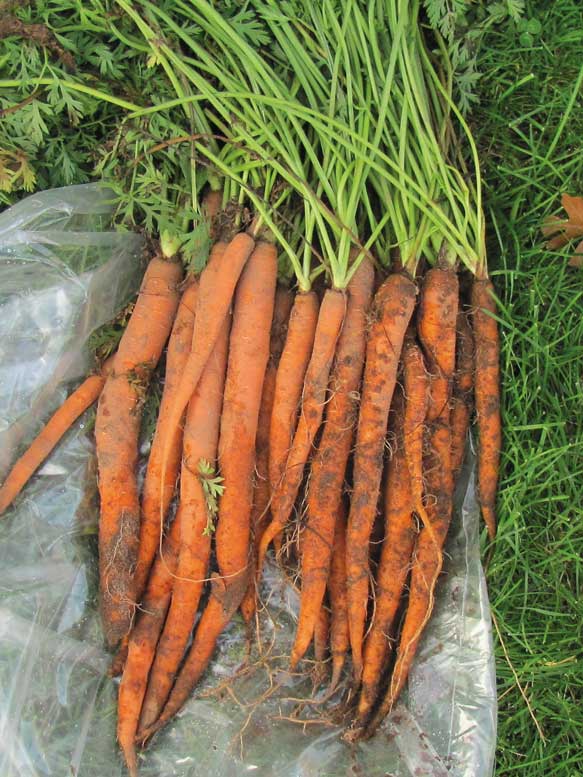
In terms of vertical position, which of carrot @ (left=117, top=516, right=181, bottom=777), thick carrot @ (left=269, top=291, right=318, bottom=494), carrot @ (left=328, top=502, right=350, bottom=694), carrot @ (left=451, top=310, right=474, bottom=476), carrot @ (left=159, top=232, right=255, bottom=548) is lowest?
carrot @ (left=328, top=502, right=350, bottom=694)

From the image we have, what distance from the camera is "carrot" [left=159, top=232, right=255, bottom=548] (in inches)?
68.2

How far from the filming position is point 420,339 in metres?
1.81

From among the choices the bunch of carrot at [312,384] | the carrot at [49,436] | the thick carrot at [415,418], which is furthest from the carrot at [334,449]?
the carrot at [49,436]

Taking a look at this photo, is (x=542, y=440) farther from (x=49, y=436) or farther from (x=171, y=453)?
(x=49, y=436)

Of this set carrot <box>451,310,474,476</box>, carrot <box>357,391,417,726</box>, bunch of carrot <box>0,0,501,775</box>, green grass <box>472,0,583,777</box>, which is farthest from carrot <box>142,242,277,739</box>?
green grass <box>472,0,583,777</box>

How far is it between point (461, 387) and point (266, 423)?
525mm

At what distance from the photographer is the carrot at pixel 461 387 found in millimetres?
1836

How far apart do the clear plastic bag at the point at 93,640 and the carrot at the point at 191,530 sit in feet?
0.44

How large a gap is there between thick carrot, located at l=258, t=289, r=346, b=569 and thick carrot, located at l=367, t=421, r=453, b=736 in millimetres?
308

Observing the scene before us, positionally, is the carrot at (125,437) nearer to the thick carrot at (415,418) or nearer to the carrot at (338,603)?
the carrot at (338,603)

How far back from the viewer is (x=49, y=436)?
1.84m

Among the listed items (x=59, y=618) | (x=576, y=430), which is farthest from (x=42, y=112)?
(x=576, y=430)

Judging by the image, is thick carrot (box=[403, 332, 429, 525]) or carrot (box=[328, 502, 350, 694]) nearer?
thick carrot (box=[403, 332, 429, 525])

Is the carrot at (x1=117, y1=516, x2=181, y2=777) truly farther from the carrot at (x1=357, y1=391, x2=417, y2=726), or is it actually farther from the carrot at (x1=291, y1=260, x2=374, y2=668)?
the carrot at (x1=357, y1=391, x2=417, y2=726)
